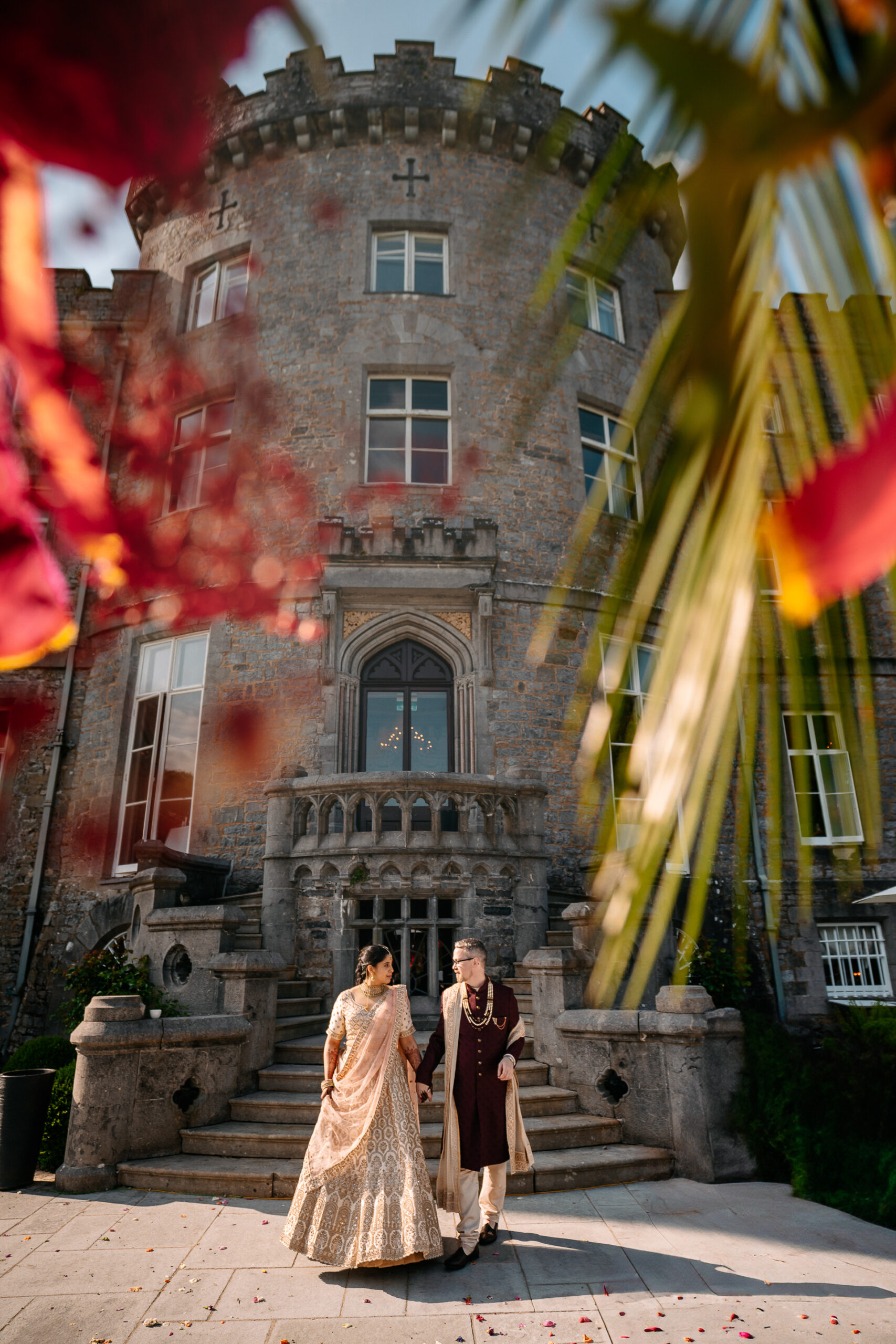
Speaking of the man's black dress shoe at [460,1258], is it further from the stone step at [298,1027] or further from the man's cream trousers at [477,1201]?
the stone step at [298,1027]

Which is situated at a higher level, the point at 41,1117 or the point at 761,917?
the point at 761,917

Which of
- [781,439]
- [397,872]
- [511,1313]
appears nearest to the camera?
[781,439]

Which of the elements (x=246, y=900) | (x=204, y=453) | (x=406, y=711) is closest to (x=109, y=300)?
(x=204, y=453)

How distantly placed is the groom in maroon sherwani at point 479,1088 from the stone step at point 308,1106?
49.8 inches

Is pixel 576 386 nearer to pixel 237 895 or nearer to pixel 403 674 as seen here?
pixel 403 674

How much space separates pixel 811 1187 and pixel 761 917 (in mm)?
5850

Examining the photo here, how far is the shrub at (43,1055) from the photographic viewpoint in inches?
266

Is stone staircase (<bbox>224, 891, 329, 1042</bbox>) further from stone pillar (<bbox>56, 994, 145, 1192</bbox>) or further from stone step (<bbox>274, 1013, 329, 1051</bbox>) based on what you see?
stone pillar (<bbox>56, 994, 145, 1192</bbox>)

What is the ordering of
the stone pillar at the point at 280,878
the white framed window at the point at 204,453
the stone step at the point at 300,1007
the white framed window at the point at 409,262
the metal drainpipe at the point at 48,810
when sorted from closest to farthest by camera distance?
1. the stone step at the point at 300,1007
2. the stone pillar at the point at 280,878
3. the metal drainpipe at the point at 48,810
4. the white framed window at the point at 204,453
5. the white framed window at the point at 409,262

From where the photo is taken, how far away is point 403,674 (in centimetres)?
1042

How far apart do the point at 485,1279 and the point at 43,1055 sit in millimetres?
4733

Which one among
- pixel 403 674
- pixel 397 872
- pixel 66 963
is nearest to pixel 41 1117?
pixel 397 872

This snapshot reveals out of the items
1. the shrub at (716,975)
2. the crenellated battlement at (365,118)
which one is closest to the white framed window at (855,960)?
the shrub at (716,975)

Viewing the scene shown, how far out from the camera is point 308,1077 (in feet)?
19.8
